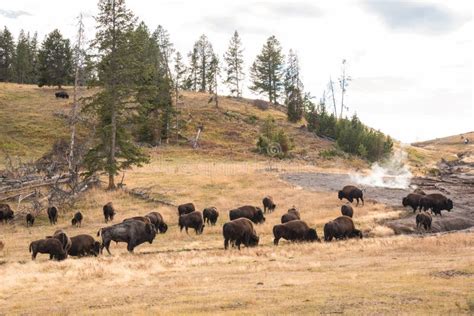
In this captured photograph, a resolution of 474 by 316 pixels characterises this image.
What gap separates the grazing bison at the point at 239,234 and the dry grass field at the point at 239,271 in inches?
26.8

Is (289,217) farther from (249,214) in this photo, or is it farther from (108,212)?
(108,212)

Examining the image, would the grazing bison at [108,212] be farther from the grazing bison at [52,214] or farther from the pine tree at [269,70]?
the pine tree at [269,70]

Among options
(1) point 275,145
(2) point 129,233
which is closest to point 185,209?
(2) point 129,233

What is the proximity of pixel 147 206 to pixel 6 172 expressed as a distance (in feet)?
46.0

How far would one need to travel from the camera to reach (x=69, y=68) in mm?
92875

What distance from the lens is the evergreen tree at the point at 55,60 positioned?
296 feet

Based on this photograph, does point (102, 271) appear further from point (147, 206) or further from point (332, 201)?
point (332, 201)

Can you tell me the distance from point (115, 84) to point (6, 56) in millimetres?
82487

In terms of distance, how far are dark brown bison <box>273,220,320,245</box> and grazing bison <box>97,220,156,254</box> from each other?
6439 millimetres

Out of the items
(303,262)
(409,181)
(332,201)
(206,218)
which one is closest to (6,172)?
(206,218)

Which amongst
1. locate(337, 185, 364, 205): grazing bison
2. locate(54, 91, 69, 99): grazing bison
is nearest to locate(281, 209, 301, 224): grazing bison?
locate(337, 185, 364, 205): grazing bison

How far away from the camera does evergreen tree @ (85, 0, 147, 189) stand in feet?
140

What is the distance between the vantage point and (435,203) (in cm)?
3506

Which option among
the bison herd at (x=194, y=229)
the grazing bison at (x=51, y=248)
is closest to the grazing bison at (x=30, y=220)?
the bison herd at (x=194, y=229)
